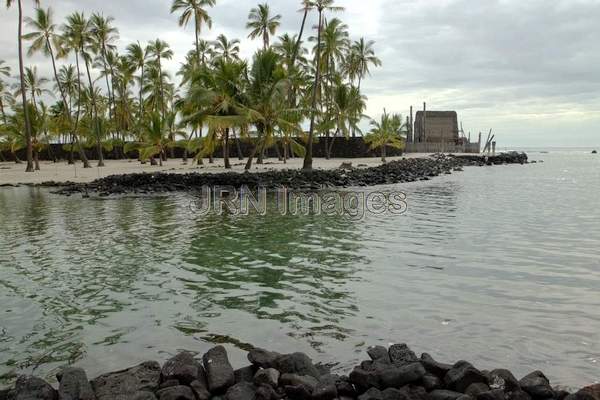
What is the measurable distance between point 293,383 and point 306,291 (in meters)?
2.70

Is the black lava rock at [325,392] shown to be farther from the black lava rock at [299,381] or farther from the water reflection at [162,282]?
the water reflection at [162,282]

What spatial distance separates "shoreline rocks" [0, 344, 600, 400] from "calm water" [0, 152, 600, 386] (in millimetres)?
524

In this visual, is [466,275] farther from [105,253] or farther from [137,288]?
[105,253]

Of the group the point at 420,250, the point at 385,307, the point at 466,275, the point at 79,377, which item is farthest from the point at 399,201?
the point at 79,377

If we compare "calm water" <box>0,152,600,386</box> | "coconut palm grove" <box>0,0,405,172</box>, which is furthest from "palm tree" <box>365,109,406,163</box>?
"calm water" <box>0,152,600,386</box>

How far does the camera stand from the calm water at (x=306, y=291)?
455 cm

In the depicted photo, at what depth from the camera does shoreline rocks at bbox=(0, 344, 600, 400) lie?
3393mm

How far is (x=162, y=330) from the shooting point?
4996 mm

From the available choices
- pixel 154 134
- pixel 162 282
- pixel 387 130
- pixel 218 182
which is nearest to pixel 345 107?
pixel 387 130

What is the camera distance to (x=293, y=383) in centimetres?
354

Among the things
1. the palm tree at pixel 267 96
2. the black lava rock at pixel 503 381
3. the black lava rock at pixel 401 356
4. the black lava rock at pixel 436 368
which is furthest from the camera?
the palm tree at pixel 267 96

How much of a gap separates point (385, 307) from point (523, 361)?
5.44ft

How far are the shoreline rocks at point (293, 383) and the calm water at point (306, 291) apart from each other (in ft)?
1.72

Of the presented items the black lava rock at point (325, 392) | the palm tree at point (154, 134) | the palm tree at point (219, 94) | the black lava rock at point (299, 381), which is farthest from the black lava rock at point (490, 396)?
the palm tree at point (154, 134)
